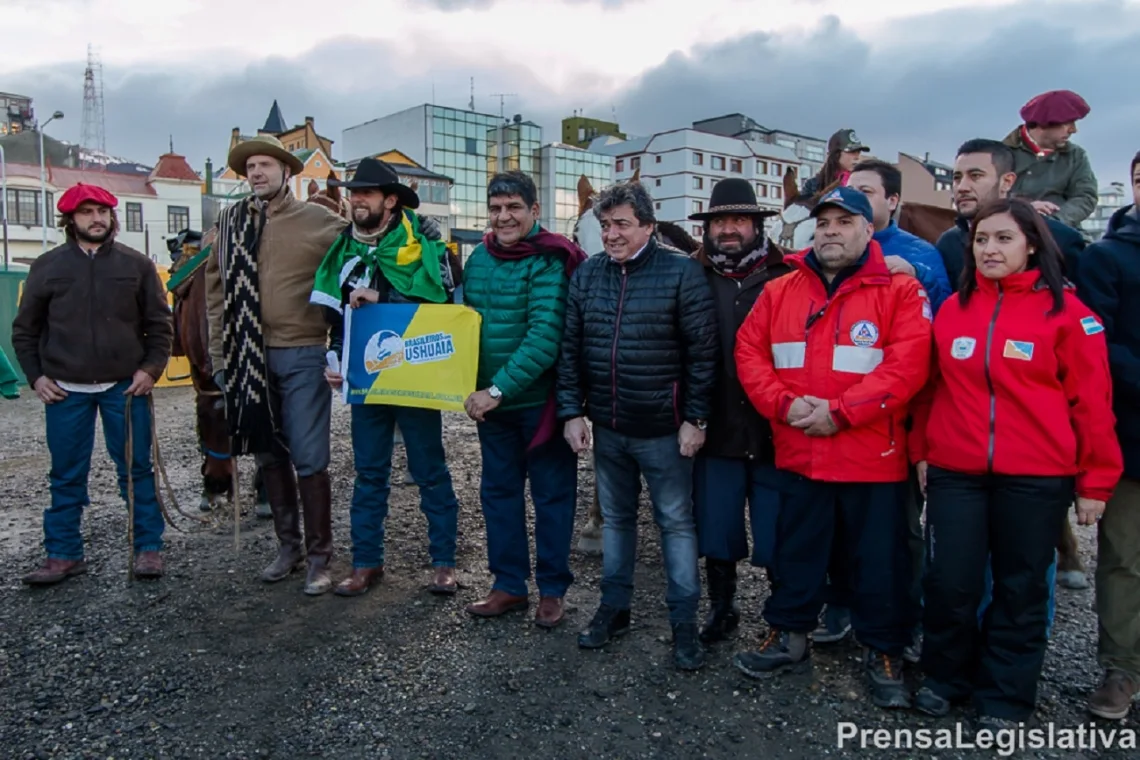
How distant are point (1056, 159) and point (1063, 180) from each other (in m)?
0.14

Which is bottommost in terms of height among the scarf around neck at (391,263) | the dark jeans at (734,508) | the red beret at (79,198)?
the dark jeans at (734,508)

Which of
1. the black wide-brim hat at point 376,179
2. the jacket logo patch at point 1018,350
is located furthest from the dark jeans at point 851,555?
the black wide-brim hat at point 376,179

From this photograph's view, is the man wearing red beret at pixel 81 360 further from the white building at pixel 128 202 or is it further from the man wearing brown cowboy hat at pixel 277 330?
the white building at pixel 128 202

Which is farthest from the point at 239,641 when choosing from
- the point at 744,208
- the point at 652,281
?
the point at 744,208

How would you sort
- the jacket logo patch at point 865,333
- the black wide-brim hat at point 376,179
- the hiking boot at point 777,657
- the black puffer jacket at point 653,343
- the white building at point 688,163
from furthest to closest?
the white building at point 688,163, the black wide-brim hat at point 376,179, the black puffer jacket at point 653,343, the hiking boot at point 777,657, the jacket logo patch at point 865,333

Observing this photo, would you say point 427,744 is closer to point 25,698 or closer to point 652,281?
point 25,698

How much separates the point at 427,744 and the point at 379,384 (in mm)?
2075

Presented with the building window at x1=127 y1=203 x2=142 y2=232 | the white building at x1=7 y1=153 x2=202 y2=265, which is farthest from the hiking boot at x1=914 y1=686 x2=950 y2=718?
the building window at x1=127 y1=203 x2=142 y2=232

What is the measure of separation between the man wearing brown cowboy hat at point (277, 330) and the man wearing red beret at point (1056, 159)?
434cm

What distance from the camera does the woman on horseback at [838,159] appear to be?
17.4 feet

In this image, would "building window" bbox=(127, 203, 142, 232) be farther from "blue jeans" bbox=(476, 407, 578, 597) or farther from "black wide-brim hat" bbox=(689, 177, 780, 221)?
"black wide-brim hat" bbox=(689, 177, 780, 221)

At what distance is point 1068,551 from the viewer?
5.13 metres

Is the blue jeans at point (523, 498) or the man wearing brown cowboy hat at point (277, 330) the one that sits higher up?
the man wearing brown cowboy hat at point (277, 330)

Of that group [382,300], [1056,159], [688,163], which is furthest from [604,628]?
[688,163]
